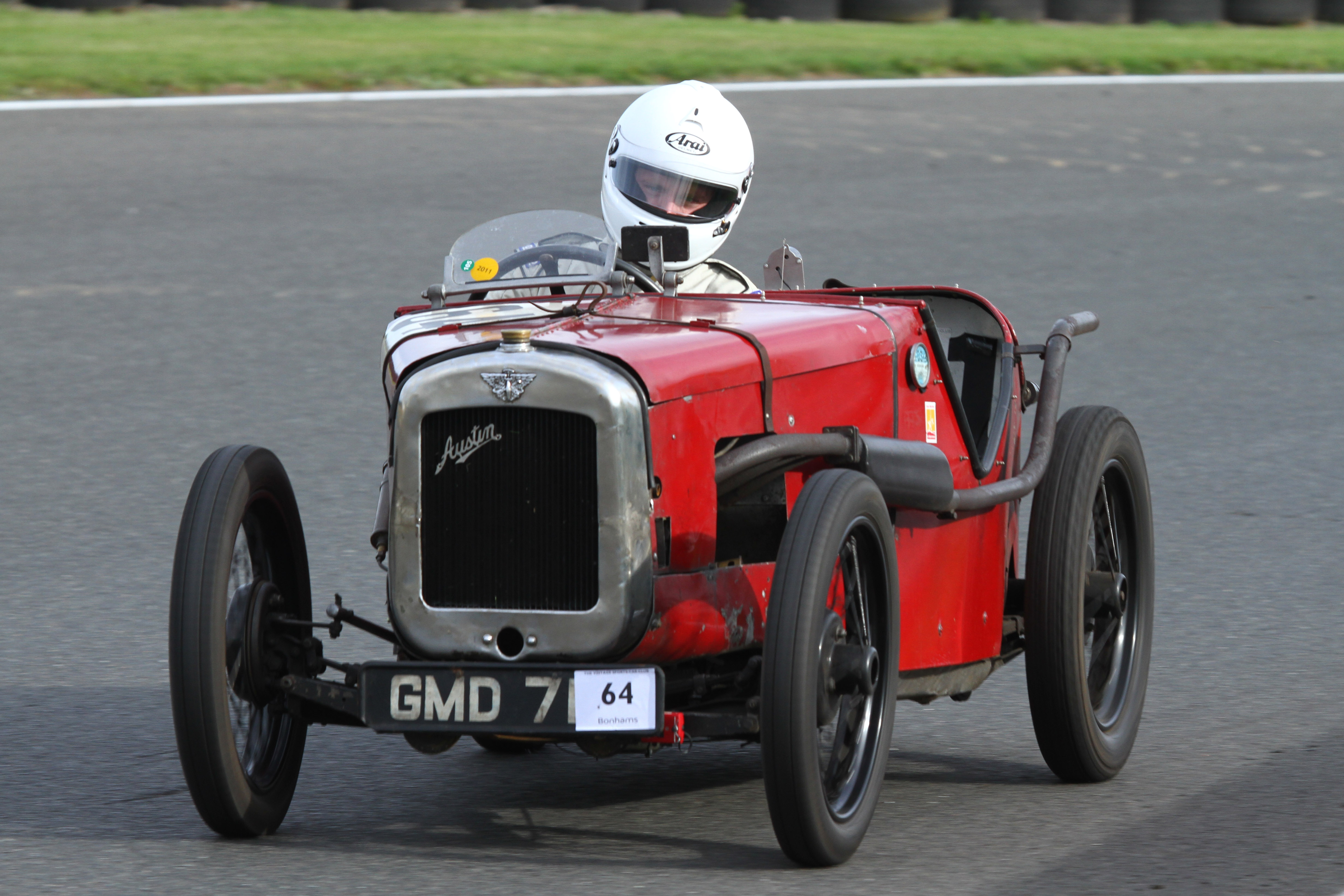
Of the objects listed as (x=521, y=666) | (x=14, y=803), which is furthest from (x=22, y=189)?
(x=521, y=666)

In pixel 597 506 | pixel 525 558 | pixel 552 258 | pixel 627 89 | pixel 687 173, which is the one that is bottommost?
pixel 627 89

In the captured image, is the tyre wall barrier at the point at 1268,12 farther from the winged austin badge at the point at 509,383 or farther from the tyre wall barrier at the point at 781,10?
the winged austin badge at the point at 509,383

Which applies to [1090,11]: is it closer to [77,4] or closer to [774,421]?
[77,4]

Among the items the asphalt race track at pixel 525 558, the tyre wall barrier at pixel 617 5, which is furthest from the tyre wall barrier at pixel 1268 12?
the tyre wall barrier at pixel 617 5

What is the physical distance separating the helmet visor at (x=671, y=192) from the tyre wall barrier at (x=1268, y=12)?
16.6 meters

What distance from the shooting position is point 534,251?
492 cm

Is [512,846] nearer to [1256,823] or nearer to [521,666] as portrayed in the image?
[521,666]

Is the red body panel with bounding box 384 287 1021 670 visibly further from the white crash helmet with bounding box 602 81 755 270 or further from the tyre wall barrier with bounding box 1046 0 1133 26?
the tyre wall barrier with bounding box 1046 0 1133 26

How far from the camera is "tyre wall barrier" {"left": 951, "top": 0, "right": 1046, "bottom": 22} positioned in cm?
2016

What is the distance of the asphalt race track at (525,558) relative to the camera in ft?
14.3

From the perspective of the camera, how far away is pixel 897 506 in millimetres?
4582

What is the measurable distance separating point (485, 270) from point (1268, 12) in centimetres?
1733

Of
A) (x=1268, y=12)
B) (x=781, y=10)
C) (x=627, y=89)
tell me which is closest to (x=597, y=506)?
(x=627, y=89)

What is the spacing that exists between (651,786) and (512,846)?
58 cm
